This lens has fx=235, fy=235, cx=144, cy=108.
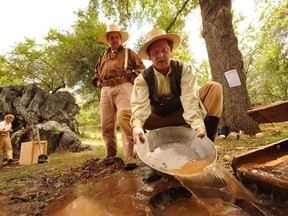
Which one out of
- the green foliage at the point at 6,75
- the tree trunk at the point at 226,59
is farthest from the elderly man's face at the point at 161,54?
the green foliage at the point at 6,75

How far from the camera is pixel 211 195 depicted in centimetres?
168

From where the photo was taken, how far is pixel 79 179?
2836mm

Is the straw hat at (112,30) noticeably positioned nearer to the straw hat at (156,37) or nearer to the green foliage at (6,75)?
the straw hat at (156,37)

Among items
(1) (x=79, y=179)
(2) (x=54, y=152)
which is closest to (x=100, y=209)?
(1) (x=79, y=179)

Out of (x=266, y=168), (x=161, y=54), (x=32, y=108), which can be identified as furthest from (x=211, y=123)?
(x=32, y=108)

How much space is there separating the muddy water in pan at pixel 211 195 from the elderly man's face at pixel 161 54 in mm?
1100

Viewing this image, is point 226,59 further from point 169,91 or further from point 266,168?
point 266,168

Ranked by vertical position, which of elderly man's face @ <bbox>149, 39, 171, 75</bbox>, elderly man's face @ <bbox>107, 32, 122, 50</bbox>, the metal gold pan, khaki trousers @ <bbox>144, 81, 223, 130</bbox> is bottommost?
the metal gold pan

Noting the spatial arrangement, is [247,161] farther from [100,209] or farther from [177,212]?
[100,209]

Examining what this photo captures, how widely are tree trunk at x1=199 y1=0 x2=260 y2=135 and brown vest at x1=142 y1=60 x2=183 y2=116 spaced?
336 cm

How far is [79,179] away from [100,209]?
119 centimetres

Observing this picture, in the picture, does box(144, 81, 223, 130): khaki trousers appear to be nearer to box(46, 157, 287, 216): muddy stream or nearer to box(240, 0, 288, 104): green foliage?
box(46, 157, 287, 216): muddy stream

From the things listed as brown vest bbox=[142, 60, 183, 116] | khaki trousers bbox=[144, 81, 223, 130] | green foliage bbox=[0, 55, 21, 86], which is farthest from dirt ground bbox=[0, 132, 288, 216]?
green foliage bbox=[0, 55, 21, 86]

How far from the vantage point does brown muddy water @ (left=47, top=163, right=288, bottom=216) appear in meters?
1.56
